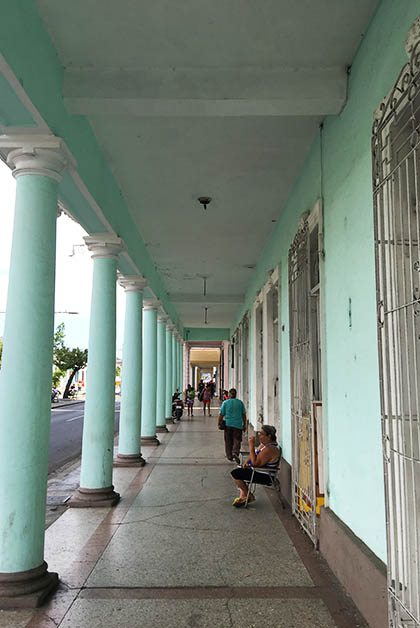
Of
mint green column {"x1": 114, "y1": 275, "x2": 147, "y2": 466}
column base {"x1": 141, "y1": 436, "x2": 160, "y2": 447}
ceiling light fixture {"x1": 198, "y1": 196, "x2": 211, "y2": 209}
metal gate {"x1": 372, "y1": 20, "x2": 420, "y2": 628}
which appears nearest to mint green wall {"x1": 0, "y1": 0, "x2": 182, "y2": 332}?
ceiling light fixture {"x1": 198, "y1": 196, "x2": 211, "y2": 209}

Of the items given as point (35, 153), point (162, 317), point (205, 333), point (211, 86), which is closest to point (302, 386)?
point (211, 86)

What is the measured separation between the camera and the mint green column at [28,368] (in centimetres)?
364

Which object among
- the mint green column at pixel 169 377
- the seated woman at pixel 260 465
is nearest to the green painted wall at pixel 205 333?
the mint green column at pixel 169 377

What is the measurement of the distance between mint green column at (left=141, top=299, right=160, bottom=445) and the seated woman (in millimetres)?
5338

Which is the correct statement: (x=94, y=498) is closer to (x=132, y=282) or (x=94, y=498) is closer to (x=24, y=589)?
(x=24, y=589)

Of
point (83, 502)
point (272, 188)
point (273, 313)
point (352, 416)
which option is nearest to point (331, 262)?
point (352, 416)

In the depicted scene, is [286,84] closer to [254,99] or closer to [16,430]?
[254,99]

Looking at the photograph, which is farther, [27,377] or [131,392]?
[131,392]

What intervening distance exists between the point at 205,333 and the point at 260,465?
2177cm

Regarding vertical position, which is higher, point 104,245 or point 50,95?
point 50,95

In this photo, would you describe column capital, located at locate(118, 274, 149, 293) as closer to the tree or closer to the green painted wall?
the green painted wall

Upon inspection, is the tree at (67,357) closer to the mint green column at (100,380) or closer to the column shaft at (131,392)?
the column shaft at (131,392)

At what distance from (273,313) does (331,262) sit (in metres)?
4.96

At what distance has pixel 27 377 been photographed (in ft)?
12.7
